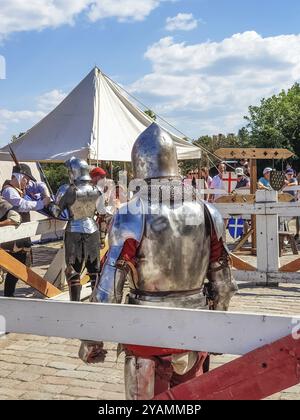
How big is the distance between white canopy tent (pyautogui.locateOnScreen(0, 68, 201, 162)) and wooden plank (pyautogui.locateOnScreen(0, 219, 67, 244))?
198 centimetres

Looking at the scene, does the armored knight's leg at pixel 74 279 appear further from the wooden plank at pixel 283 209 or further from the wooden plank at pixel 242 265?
the wooden plank at pixel 283 209

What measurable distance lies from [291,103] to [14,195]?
28404 mm

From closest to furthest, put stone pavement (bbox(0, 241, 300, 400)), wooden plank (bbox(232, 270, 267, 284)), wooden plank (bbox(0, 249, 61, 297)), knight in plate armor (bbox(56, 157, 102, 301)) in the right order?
1. stone pavement (bbox(0, 241, 300, 400))
2. wooden plank (bbox(0, 249, 61, 297))
3. knight in plate armor (bbox(56, 157, 102, 301))
4. wooden plank (bbox(232, 270, 267, 284))

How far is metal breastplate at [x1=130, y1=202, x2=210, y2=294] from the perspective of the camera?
248 cm

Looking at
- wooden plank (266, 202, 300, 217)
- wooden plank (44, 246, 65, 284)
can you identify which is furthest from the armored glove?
wooden plank (266, 202, 300, 217)

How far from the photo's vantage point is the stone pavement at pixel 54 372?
361cm

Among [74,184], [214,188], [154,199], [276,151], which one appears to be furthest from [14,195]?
[214,188]

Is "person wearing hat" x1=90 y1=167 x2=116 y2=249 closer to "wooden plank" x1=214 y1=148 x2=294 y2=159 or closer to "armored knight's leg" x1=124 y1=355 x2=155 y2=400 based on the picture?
"wooden plank" x1=214 y1=148 x2=294 y2=159

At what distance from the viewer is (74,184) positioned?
18.4ft

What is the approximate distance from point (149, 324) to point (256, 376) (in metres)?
0.43

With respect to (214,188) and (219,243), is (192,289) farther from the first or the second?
(214,188)

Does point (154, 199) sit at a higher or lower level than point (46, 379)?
higher

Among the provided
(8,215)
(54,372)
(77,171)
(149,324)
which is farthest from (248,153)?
(149,324)
